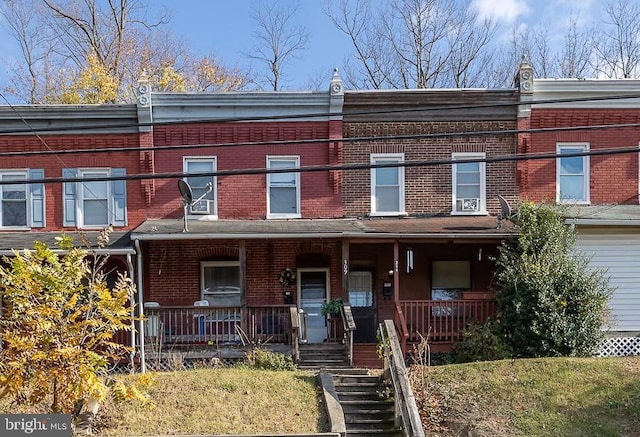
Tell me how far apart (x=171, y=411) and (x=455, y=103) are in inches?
425

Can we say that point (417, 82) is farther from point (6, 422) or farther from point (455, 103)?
point (6, 422)

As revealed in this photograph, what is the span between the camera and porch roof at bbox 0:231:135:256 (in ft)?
42.9

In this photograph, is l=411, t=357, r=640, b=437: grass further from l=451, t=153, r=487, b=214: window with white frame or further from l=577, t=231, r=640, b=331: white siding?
l=451, t=153, r=487, b=214: window with white frame

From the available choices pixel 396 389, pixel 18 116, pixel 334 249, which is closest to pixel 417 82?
pixel 334 249

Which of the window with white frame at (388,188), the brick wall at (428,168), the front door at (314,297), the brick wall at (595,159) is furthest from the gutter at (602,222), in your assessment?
the front door at (314,297)

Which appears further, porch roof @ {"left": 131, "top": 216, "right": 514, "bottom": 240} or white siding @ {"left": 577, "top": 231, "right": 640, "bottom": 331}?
white siding @ {"left": 577, "top": 231, "right": 640, "bottom": 331}

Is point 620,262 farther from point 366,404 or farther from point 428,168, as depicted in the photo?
point 366,404

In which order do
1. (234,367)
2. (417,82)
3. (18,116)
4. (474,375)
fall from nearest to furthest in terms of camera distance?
1. (474,375)
2. (234,367)
3. (18,116)
4. (417,82)

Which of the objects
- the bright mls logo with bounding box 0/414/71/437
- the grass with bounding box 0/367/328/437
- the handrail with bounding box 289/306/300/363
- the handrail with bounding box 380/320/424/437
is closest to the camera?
the bright mls logo with bounding box 0/414/71/437

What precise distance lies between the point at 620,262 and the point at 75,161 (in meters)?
14.8

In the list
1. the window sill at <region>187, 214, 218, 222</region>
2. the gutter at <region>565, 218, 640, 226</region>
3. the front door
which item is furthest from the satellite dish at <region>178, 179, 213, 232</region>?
the gutter at <region>565, 218, 640, 226</region>

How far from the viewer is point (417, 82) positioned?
2777cm

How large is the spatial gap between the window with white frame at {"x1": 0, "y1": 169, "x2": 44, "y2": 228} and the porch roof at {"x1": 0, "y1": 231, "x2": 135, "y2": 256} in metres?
0.39

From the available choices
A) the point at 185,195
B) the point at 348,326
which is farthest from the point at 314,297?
the point at 185,195
